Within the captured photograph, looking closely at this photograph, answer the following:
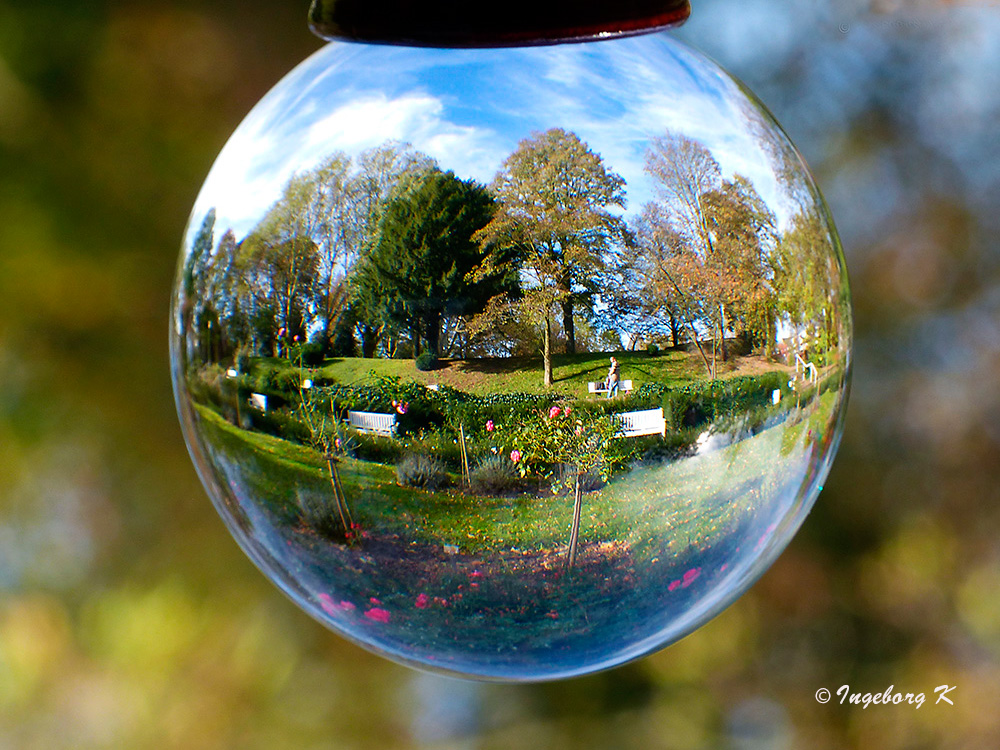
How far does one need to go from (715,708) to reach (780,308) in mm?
2594

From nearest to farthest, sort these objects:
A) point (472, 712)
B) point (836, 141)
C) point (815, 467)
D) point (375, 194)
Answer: point (375, 194), point (815, 467), point (836, 141), point (472, 712)

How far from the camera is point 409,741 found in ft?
10.3

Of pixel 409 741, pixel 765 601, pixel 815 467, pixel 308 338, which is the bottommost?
pixel 409 741

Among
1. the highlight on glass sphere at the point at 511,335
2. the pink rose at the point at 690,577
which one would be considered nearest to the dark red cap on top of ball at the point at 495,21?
the highlight on glass sphere at the point at 511,335

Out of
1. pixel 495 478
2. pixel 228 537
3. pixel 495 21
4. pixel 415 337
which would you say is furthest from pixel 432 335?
pixel 228 537

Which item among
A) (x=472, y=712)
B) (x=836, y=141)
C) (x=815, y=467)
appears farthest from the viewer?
(x=472, y=712)

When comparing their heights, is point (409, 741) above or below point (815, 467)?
below

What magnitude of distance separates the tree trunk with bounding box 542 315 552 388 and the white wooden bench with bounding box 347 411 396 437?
108 millimetres

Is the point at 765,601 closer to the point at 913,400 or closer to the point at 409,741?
the point at 913,400

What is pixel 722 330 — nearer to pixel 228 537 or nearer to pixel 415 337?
pixel 415 337

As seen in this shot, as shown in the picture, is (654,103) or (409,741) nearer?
(654,103)

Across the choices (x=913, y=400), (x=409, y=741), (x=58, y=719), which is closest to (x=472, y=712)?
(x=409, y=741)

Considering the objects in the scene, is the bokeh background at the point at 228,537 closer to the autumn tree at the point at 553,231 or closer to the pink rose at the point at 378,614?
the pink rose at the point at 378,614

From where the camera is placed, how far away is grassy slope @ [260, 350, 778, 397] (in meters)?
0.67
